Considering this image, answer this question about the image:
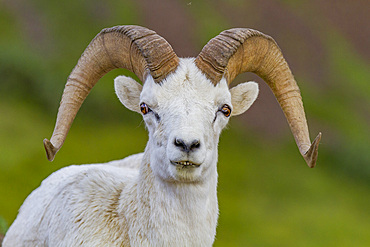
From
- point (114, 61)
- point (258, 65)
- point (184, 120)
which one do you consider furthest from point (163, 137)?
point (258, 65)

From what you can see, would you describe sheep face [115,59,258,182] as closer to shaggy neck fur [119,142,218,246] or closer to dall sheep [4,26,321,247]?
dall sheep [4,26,321,247]

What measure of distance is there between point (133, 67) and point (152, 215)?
4.55 feet

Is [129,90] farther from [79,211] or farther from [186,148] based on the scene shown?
[186,148]

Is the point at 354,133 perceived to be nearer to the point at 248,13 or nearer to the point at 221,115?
the point at 248,13

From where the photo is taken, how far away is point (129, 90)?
6062 mm

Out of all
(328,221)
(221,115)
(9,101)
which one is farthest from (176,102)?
(9,101)

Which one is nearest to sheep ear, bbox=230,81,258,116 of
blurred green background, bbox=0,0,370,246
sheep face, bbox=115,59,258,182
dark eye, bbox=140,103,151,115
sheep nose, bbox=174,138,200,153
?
sheep face, bbox=115,59,258,182

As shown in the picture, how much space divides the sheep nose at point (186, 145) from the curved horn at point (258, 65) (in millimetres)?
795

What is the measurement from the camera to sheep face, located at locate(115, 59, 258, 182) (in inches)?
195

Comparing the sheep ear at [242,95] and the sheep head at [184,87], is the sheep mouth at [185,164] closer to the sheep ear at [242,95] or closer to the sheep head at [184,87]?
the sheep head at [184,87]

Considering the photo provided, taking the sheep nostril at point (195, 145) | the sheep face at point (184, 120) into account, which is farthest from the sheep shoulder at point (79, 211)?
the sheep nostril at point (195, 145)

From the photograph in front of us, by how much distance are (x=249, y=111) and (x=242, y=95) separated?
46.2 ft

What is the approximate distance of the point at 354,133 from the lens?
63.4 feet

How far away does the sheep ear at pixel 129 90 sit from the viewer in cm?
602
